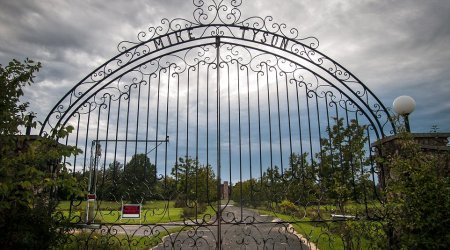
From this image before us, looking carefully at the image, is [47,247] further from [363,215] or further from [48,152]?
[363,215]

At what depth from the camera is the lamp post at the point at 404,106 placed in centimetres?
482

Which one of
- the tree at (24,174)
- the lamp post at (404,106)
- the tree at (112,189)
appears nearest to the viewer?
the tree at (24,174)

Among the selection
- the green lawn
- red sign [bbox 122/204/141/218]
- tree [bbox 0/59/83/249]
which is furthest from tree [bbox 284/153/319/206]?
tree [bbox 0/59/83/249]

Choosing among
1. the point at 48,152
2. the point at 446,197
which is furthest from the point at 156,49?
the point at 446,197

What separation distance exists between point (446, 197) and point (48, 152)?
15.7ft

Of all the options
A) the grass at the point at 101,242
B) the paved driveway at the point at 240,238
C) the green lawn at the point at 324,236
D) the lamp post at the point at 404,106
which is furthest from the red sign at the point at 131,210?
the lamp post at the point at 404,106

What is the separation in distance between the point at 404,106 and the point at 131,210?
4.51 meters

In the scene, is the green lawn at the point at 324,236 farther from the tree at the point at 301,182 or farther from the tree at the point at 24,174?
the tree at the point at 24,174

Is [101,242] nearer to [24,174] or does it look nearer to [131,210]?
[131,210]

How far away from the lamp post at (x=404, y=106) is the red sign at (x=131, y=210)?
169 inches

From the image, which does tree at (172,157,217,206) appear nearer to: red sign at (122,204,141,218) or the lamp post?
red sign at (122,204,141,218)

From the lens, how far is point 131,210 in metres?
4.54

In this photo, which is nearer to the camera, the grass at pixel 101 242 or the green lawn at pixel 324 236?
the grass at pixel 101 242

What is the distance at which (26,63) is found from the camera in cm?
371
